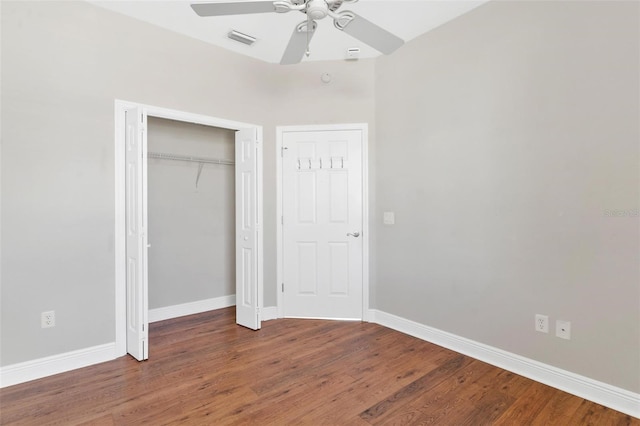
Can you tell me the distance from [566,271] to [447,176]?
3.82 ft

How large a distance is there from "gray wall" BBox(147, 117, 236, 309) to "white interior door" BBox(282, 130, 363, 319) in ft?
3.05

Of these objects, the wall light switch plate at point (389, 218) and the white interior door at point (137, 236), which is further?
the wall light switch plate at point (389, 218)

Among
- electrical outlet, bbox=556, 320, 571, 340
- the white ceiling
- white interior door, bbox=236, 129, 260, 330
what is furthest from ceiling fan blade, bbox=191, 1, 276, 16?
electrical outlet, bbox=556, 320, 571, 340

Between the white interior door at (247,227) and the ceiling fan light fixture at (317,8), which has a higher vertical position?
the ceiling fan light fixture at (317,8)

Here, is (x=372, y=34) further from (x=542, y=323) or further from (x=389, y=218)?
(x=542, y=323)

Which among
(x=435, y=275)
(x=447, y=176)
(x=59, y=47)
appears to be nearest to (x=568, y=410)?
(x=435, y=275)

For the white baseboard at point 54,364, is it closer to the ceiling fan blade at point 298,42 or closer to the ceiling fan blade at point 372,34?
the ceiling fan blade at point 298,42

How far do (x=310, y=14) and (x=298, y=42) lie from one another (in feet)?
0.95

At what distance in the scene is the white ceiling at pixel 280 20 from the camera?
264 centimetres

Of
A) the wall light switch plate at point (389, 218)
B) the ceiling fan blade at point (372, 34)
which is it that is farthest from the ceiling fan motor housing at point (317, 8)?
the wall light switch plate at point (389, 218)

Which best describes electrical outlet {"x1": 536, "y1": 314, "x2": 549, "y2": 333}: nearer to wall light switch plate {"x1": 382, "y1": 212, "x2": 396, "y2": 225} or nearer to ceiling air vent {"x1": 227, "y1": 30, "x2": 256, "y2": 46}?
wall light switch plate {"x1": 382, "y1": 212, "x2": 396, "y2": 225}

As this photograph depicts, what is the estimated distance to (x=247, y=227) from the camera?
3.44 m

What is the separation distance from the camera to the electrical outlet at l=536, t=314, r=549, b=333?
7.60 ft

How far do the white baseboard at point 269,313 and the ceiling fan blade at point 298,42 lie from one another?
255 centimetres
